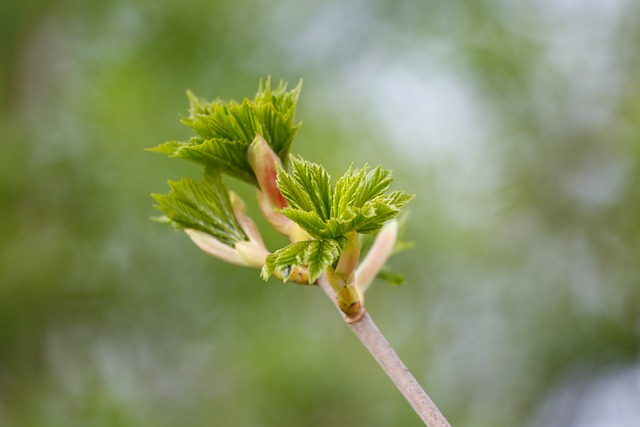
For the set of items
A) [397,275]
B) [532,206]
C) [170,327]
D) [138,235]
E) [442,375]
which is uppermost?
[397,275]

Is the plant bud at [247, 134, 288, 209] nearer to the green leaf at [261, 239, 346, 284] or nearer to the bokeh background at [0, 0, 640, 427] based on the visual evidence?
the green leaf at [261, 239, 346, 284]

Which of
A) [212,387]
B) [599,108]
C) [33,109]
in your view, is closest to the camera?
[212,387]

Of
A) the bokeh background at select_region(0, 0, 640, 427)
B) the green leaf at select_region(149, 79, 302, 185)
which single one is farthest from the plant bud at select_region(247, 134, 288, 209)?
the bokeh background at select_region(0, 0, 640, 427)

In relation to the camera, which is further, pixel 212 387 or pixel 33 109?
pixel 33 109

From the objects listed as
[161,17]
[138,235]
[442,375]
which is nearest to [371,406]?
[442,375]

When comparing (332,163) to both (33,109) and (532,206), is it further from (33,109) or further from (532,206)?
(33,109)

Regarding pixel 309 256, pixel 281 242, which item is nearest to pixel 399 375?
pixel 309 256
